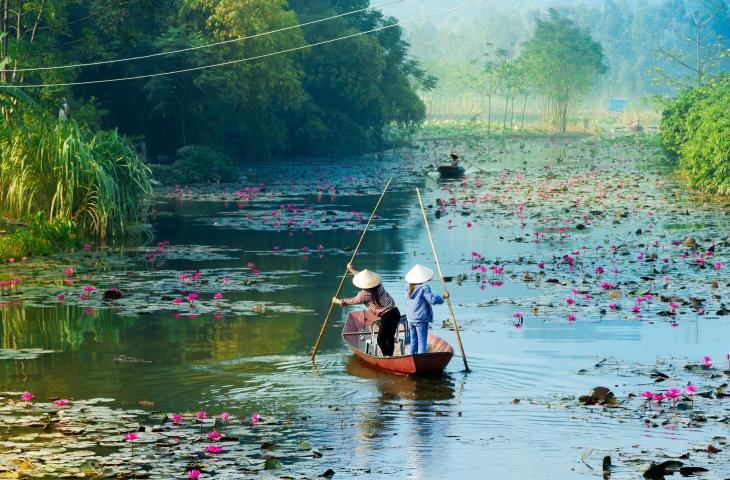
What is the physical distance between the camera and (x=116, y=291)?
20.9 meters

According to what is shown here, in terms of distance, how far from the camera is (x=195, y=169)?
52375 millimetres

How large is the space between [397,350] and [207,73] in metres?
40.9

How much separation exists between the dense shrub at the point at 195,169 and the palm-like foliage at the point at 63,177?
2122 cm

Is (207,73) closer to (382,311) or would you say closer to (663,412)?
(382,311)

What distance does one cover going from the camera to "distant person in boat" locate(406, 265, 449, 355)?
15.3m

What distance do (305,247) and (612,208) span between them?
42.5ft

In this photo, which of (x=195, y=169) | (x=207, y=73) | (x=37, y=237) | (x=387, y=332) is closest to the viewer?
(x=387, y=332)

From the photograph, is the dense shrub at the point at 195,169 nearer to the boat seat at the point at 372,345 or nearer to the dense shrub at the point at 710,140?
the dense shrub at the point at 710,140

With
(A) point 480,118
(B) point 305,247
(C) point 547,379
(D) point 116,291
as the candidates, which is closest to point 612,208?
(B) point 305,247

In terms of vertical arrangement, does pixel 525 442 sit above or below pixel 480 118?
below

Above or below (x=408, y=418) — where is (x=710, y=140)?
A: above

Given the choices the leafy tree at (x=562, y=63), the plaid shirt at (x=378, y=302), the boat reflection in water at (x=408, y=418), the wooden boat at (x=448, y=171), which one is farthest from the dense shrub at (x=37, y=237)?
the leafy tree at (x=562, y=63)

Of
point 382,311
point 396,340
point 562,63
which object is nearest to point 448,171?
point 396,340

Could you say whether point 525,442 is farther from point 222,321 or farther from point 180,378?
point 222,321
